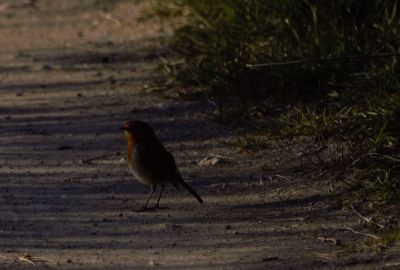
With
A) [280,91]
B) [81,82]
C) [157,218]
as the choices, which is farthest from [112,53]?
[157,218]

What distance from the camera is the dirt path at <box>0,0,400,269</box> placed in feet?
21.6

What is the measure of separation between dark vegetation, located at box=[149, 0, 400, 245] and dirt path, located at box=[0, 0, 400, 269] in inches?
9.1

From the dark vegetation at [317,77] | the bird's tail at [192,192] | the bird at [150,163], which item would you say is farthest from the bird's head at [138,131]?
the dark vegetation at [317,77]

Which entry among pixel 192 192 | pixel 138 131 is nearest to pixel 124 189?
pixel 138 131

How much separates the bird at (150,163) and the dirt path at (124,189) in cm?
18

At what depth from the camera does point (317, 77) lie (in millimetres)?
8945

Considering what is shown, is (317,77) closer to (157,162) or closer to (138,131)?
(138,131)

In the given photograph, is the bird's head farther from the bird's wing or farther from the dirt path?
the dirt path

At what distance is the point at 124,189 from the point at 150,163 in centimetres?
55

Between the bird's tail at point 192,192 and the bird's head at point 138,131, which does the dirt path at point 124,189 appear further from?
the bird's head at point 138,131

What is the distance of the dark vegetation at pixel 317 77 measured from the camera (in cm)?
763

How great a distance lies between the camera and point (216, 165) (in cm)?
833

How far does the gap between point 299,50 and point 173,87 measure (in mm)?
1415

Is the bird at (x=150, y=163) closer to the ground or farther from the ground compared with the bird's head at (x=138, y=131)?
closer to the ground
